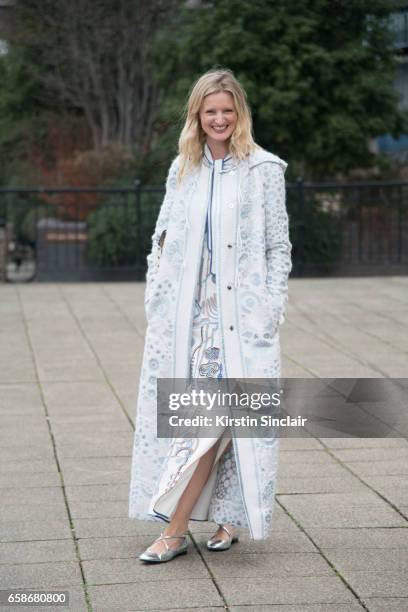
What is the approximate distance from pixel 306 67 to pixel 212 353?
62.3 ft

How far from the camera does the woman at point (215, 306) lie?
498 cm

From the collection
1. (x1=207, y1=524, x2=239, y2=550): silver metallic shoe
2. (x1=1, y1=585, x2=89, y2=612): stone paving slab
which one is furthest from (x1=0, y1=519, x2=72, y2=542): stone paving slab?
(x1=1, y1=585, x2=89, y2=612): stone paving slab

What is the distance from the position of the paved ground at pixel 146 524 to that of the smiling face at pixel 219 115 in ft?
5.35

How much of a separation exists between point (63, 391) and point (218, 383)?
4.24 m

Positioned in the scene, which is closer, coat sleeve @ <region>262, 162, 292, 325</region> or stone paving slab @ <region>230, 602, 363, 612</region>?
stone paving slab @ <region>230, 602, 363, 612</region>

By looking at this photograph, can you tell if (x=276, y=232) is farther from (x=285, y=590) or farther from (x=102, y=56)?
(x=102, y=56)

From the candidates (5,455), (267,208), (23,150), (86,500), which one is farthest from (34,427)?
(23,150)

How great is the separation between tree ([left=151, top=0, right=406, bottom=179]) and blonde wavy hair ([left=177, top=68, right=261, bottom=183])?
17.1 metres

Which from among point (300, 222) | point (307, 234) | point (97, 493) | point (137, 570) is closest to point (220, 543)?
point (137, 570)

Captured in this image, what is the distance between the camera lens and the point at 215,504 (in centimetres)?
510

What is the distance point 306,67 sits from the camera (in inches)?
921

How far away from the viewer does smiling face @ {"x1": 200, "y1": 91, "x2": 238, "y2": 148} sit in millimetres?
4984

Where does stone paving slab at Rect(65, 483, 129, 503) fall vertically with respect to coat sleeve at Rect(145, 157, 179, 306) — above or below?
below

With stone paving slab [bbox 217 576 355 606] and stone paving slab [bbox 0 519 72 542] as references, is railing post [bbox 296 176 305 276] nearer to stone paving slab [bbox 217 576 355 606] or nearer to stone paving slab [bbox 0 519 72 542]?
stone paving slab [bbox 0 519 72 542]
